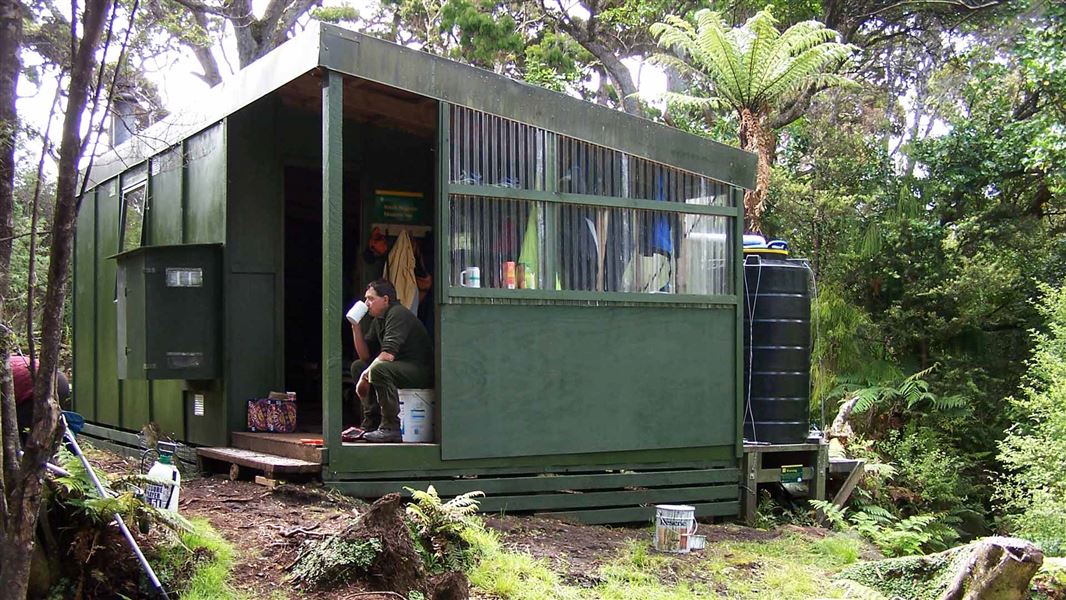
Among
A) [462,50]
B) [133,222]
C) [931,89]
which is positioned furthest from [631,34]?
[133,222]

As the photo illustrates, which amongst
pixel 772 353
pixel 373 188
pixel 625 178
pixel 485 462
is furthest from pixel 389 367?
pixel 772 353

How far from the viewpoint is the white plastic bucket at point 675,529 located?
7.21m

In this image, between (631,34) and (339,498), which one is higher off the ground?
(631,34)

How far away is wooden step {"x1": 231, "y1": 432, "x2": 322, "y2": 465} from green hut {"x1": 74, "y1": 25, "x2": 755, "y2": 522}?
27 mm

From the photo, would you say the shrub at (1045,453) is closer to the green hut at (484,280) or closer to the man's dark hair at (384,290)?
the green hut at (484,280)

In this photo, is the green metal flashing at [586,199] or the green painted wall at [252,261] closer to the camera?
the green metal flashing at [586,199]

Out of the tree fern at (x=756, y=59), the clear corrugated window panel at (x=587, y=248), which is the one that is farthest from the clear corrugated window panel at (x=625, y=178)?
the tree fern at (x=756, y=59)

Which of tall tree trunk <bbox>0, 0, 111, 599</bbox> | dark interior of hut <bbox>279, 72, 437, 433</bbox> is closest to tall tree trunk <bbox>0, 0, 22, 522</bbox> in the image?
tall tree trunk <bbox>0, 0, 111, 599</bbox>

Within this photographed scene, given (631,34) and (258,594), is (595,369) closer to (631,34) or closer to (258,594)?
(258,594)

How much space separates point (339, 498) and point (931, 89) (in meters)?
19.5

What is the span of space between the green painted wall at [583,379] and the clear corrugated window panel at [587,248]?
0.71 feet

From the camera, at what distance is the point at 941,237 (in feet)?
49.6

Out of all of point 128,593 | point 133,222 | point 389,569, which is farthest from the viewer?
point 133,222

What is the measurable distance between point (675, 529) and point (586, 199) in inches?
103
